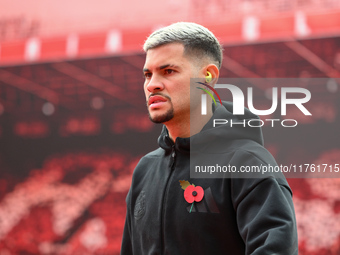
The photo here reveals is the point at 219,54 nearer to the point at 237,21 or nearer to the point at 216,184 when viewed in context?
the point at 216,184

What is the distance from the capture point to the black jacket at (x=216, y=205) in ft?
3.55

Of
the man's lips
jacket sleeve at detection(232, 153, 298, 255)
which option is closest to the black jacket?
jacket sleeve at detection(232, 153, 298, 255)

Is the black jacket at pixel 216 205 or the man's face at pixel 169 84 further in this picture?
the man's face at pixel 169 84

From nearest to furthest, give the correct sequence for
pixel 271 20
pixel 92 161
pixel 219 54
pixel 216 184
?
pixel 216 184 → pixel 219 54 → pixel 271 20 → pixel 92 161

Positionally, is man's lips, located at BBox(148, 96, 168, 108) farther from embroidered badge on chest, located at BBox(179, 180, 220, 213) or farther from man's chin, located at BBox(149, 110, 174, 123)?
embroidered badge on chest, located at BBox(179, 180, 220, 213)

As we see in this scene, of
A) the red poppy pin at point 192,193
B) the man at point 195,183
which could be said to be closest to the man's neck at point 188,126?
the man at point 195,183

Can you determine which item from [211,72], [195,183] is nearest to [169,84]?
[211,72]

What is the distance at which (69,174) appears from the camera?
457 centimetres

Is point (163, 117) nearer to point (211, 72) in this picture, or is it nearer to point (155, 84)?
point (155, 84)

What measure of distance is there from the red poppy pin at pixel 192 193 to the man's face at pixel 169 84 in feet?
0.61

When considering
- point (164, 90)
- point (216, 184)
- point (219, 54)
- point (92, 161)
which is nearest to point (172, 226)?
point (216, 184)

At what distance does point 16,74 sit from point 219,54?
3548 millimetres

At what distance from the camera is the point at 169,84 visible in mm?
1290

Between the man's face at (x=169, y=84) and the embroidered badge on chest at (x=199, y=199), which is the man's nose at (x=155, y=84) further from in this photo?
the embroidered badge on chest at (x=199, y=199)
